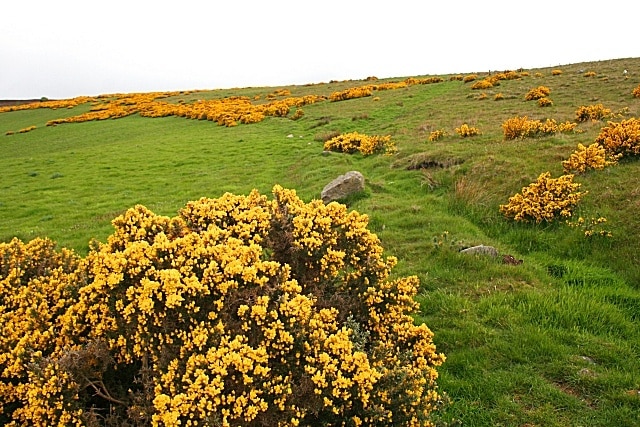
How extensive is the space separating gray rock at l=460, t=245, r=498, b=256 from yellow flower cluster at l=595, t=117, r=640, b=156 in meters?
5.29

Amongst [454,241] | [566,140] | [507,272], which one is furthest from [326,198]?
[566,140]

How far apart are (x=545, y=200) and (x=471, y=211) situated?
1895 millimetres

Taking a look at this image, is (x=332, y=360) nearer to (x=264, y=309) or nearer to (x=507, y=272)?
(x=264, y=309)

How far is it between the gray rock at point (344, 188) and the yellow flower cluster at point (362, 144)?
4933mm

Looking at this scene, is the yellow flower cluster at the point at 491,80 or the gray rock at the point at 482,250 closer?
the gray rock at the point at 482,250

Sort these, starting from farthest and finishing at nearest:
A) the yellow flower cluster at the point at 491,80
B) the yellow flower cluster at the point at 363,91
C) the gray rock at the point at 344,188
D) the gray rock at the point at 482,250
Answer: the yellow flower cluster at the point at 363,91, the yellow flower cluster at the point at 491,80, the gray rock at the point at 344,188, the gray rock at the point at 482,250

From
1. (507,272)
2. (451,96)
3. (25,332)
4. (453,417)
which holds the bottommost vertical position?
(453,417)

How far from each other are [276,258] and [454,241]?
5344mm

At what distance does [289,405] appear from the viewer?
13.8ft

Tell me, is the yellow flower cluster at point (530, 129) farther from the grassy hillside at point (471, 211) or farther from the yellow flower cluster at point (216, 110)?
the yellow flower cluster at point (216, 110)

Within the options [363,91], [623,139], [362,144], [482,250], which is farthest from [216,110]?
[482,250]

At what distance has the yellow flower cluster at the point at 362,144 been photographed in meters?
19.9

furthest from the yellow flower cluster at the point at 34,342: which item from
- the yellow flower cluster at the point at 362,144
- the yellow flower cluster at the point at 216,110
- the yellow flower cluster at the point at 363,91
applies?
the yellow flower cluster at the point at 363,91

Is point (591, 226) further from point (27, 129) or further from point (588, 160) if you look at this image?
point (27, 129)
